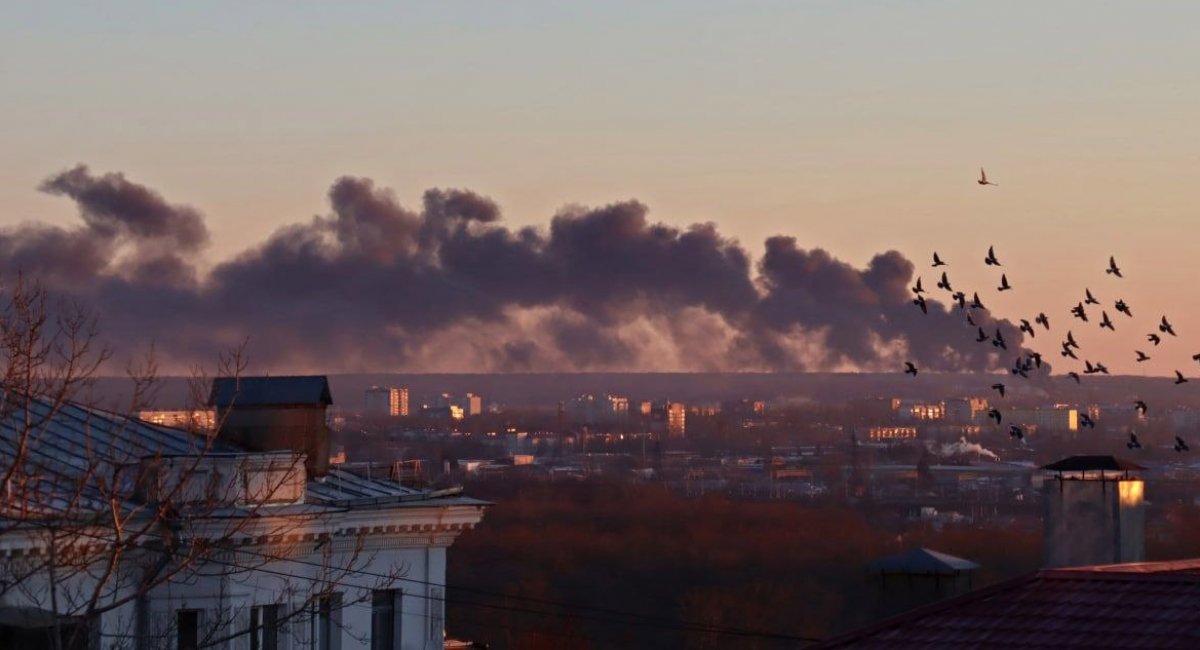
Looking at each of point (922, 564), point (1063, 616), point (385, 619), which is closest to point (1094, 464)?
point (922, 564)

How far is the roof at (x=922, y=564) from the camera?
114ft

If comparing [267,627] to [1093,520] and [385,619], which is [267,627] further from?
[1093,520]

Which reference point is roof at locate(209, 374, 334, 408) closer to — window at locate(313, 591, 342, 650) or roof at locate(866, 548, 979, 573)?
window at locate(313, 591, 342, 650)

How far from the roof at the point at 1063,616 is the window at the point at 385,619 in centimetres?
1382

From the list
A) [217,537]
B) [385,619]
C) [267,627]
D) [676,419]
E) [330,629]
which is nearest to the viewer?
[217,537]

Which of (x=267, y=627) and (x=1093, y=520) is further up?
(x=1093, y=520)

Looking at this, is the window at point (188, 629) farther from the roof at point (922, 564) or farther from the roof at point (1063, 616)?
the roof at point (1063, 616)

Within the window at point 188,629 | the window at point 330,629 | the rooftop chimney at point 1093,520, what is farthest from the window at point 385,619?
the rooftop chimney at point 1093,520

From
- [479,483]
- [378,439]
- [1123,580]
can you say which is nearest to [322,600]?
[1123,580]

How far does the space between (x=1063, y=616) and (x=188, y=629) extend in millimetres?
14626

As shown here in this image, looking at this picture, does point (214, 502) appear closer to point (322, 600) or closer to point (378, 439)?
point (322, 600)

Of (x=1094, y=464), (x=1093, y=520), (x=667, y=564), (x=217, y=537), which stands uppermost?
(x=1094, y=464)

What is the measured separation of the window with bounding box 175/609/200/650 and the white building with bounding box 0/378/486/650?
1.1 inches

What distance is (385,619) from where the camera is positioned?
123 feet
